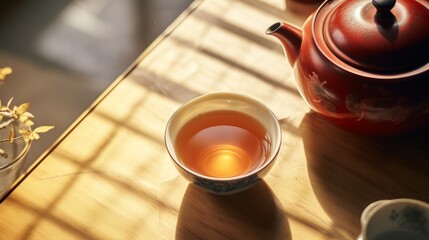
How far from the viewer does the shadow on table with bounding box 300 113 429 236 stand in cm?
80

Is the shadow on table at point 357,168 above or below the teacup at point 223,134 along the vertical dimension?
below

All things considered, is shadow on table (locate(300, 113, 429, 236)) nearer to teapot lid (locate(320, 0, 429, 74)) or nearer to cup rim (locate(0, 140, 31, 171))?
teapot lid (locate(320, 0, 429, 74))

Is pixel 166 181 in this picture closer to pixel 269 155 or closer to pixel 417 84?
pixel 269 155

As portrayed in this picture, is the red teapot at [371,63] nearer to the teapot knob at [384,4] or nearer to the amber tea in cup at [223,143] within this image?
the teapot knob at [384,4]

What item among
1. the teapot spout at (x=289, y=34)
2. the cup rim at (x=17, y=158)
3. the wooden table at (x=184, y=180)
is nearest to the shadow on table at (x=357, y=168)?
the wooden table at (x=184, y=180)

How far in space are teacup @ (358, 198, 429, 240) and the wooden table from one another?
0.27 ft

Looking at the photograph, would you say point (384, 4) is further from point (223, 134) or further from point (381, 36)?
point (223, 134)

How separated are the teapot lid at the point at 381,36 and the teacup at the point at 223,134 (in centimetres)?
15

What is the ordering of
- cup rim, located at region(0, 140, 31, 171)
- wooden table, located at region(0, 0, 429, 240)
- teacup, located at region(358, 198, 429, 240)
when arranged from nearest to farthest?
teacup, located at region(358, 198, 429, 240) < wooden table, located at region(0, 0, 429, 240) < cup rim, located at region(0, 140, 31, 171)

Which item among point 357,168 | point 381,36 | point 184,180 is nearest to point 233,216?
point 184,180

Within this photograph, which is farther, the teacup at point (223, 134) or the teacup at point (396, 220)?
the teacup at point (223, 134)

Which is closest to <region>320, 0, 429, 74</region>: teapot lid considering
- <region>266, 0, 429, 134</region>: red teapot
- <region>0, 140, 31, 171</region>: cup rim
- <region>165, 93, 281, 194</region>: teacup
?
<region>266, 0, 429, 134</region>: red teapot

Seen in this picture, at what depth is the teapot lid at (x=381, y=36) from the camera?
2.40 feet

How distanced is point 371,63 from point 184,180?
1.12 feet
